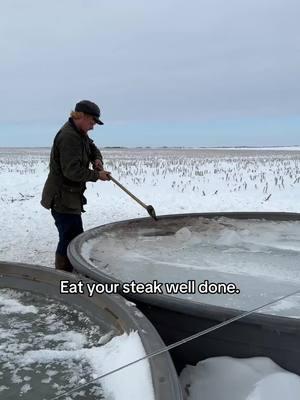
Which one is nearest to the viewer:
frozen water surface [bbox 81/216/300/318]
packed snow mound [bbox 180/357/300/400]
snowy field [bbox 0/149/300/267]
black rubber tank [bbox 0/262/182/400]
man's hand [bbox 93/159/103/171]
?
black rubber tank [bbox 0/262/182/400]

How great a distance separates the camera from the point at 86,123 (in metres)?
3.54

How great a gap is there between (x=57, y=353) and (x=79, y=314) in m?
0.41

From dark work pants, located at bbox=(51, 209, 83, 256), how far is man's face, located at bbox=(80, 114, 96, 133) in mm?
706

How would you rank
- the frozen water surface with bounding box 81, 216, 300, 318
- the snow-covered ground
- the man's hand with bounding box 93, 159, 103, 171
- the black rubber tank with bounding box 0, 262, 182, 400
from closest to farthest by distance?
the black rubber tank with bounding box 0, 262, 182, 400 < the snow-covered ground < the frozen water surface with bounding box 81, 216, 300, 318 < the man's hand with bounding box 93, 159, 103, 171

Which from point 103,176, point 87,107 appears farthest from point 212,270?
point 87,107

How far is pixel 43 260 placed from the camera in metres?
5.22

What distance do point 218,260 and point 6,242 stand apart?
3359mm

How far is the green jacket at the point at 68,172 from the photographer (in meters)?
3.48

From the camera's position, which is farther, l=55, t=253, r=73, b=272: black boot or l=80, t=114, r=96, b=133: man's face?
l=55, t=253, r=73, b=272: black boot

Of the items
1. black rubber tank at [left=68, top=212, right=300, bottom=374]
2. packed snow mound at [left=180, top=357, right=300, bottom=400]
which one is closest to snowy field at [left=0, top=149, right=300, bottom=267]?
black rubber tank at [left=68, top=212, right=300, bottom=374]

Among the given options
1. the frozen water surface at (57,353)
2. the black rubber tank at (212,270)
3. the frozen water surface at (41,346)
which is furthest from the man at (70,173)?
the frozen water surface at (57,353)

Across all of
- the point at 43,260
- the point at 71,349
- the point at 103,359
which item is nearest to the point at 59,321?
the point at 71,349

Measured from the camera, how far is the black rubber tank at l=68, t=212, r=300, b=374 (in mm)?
2174

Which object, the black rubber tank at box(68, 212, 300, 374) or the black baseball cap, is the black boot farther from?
the black baseball cap
